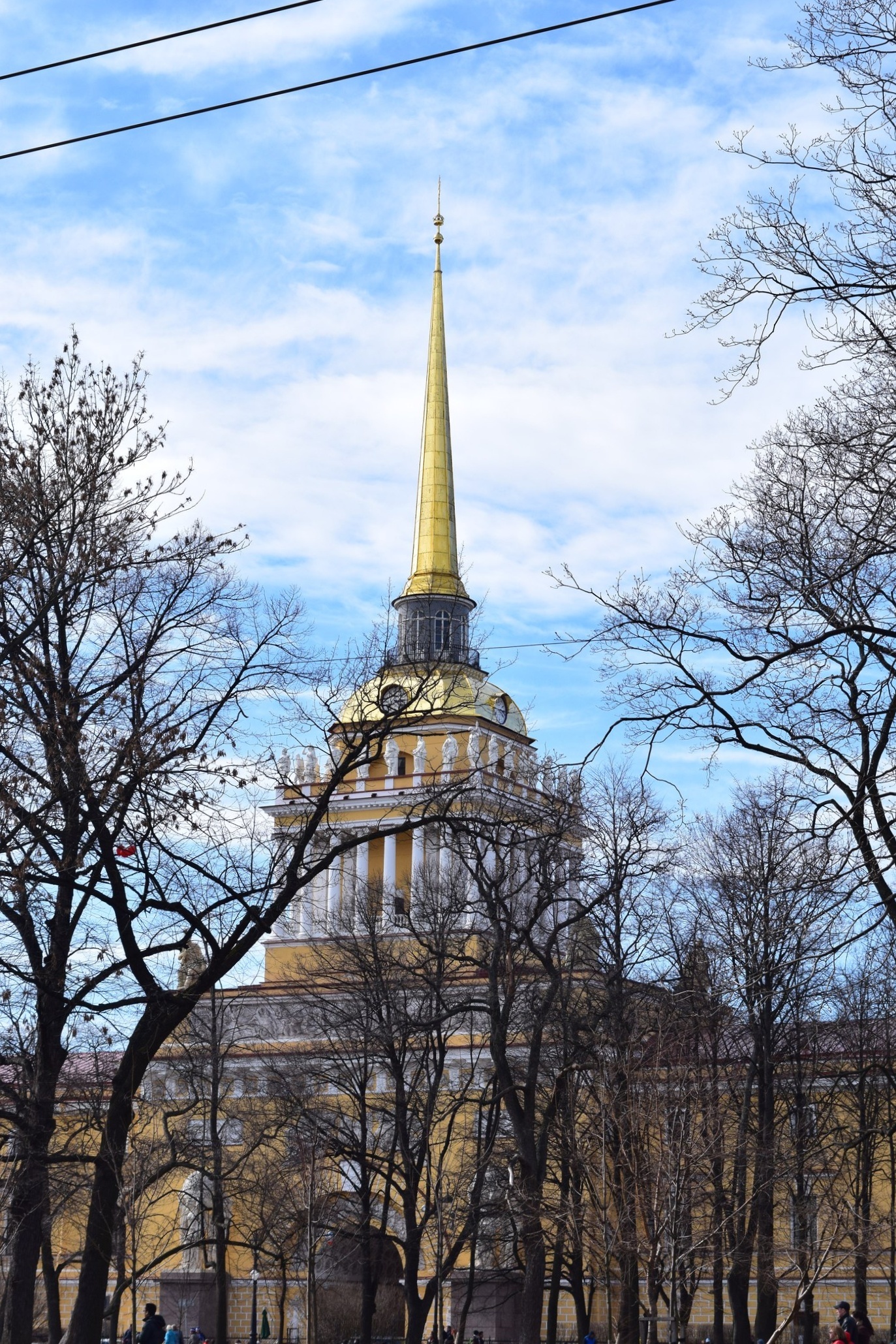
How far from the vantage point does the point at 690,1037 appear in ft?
99.3

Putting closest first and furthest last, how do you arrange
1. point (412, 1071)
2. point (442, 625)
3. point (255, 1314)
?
point (255, 1314) → point (412, 1071) → point (442, 625)

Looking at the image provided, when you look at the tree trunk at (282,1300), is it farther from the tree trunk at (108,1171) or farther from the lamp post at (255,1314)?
the tree trunk at (108,1171)

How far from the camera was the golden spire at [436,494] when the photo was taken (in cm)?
5962

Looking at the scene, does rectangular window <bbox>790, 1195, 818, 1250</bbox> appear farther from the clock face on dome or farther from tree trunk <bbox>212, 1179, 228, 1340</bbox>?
the clock face on dome

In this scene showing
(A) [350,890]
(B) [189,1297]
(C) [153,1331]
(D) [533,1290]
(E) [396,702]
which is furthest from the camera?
(A) [350,890]

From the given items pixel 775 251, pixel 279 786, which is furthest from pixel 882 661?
pixel 279 786

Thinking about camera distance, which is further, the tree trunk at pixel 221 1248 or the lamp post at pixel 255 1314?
the lamp post at pixel 255 1314

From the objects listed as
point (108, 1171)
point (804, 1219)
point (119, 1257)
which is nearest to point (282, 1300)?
point (804, 1219)

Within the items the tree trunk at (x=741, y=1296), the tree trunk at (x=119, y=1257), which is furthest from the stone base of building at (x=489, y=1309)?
the tree trunk at (x=119, y=1257)

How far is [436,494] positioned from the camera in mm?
61969

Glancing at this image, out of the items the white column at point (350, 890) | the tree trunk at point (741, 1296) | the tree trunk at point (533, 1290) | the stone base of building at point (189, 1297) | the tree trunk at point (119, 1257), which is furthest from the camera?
the stone base of building at point (189, 1297)

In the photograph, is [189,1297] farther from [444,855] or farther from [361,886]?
[444,855]

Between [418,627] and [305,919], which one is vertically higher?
[418,627]

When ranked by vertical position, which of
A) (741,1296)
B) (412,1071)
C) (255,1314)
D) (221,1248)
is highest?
(412,1071)
